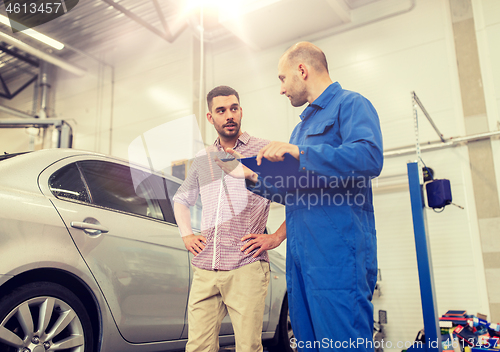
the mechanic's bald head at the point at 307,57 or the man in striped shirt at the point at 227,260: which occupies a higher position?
the mechanic's bald head at the point at 307,57

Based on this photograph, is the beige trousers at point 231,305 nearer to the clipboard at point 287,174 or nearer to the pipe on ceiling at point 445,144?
the clipboard at point 287,174

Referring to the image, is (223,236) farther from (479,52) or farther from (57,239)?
(479,52)

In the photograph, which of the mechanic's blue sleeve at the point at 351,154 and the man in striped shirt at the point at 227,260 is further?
the man in striped shirt at the point at 227,260

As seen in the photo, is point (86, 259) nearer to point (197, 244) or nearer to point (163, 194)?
point (197, 244)

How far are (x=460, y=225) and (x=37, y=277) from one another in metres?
4.74

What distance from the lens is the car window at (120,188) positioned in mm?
2035

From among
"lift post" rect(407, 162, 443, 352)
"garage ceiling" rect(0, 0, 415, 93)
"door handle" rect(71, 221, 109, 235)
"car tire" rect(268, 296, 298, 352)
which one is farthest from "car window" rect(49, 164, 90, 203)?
"garage ceiling" rect(0, 0, 415, 93)

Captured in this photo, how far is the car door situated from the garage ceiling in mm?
4092

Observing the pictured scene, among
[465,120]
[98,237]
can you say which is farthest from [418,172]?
[465,120]

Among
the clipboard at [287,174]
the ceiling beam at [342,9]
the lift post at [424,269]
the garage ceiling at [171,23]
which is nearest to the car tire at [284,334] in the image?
the lift post at [424,269]

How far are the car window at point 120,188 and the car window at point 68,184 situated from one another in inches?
1.8

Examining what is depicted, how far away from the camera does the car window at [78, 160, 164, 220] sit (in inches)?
80.1

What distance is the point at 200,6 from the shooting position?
6266 mm

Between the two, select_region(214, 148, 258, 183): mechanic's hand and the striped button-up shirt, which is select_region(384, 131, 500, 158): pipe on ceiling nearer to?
the striped button-up shirt
